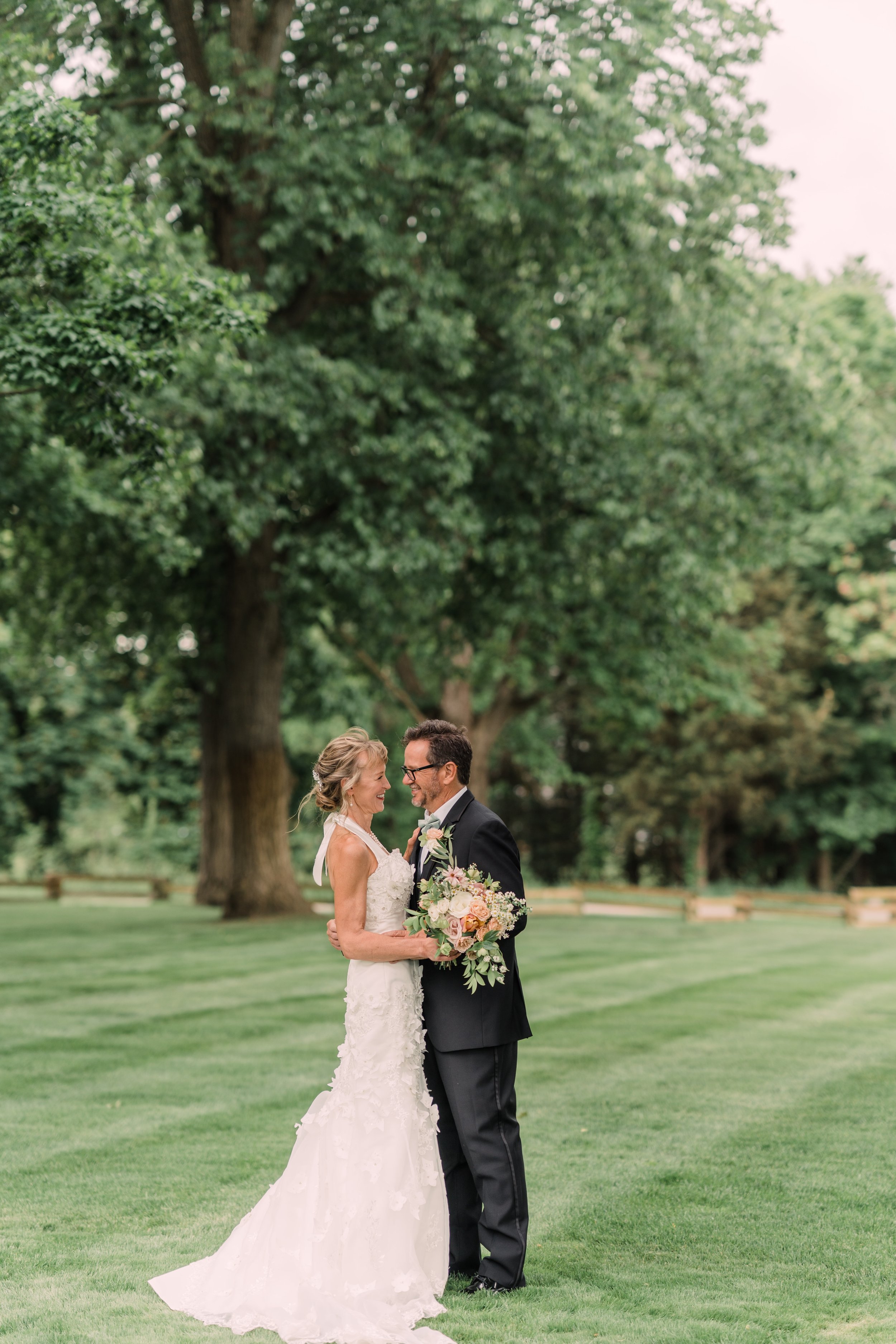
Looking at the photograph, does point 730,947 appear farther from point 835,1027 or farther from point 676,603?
point 835,1027

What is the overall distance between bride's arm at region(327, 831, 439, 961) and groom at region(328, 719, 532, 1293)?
0.24 m

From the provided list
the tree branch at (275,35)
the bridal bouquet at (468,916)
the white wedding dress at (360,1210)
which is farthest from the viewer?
the tree branch at (275,35)

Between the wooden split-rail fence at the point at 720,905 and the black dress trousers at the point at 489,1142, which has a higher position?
the black dress trousers at the point at 489,1142

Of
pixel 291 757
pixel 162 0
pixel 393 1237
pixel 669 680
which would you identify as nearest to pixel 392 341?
pixel 162 0

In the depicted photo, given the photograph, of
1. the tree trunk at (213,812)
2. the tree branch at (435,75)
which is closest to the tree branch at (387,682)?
the tree trunk at (213,812)

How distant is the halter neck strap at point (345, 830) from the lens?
5.82 metres

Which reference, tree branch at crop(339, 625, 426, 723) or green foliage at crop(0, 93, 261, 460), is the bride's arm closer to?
green foliage at crop(0, 93, 261, 460)

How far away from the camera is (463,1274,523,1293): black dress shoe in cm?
576

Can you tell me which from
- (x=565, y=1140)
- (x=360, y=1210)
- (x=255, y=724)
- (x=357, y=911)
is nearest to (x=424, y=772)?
(x=357, y=911)

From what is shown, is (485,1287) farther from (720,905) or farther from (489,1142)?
(720,905)

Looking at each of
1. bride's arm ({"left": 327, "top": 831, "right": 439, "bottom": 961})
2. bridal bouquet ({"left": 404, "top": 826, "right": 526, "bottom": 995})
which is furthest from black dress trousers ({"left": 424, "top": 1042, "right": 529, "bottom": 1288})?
bride's arm ({"left": 327, "top": 831, "right": 439, "bottom": 961})

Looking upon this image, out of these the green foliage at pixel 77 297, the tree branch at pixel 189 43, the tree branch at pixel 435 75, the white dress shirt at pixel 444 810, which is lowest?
the white dress shirt at pixel 444 810

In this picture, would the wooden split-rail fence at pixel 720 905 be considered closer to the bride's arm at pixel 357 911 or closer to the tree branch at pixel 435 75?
the tree branch at pixel 435 75

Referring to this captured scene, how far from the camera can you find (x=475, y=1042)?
5.79 metres
